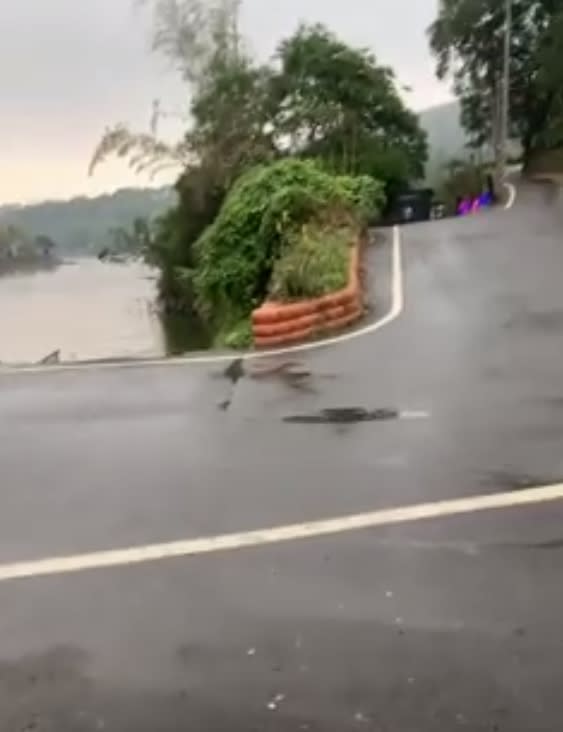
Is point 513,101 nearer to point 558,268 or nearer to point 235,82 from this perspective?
point 235,82

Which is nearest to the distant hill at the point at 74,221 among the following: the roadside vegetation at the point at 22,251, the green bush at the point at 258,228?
the roadside vegetation at the point at 22,251

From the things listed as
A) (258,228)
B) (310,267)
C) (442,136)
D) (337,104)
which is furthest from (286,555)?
(442,136)

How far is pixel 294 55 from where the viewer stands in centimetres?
4394

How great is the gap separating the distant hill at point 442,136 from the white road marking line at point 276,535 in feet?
148

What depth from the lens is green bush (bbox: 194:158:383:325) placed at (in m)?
16.1

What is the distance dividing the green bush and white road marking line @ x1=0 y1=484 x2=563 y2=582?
32.1ft

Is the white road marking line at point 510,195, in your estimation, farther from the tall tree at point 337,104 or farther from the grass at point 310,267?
Result: the grass at point 310,267

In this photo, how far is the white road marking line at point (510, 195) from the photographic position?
2982 cm

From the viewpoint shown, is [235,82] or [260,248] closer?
[260,248]

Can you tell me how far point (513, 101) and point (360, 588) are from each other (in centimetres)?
5159

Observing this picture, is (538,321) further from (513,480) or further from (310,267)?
(513,480)

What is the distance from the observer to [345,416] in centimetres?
786

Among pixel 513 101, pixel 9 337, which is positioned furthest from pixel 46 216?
pixel 9 337

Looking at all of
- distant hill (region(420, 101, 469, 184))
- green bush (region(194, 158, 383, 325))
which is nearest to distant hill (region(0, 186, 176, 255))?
distant hill (region(420, 101, 469, 184))
